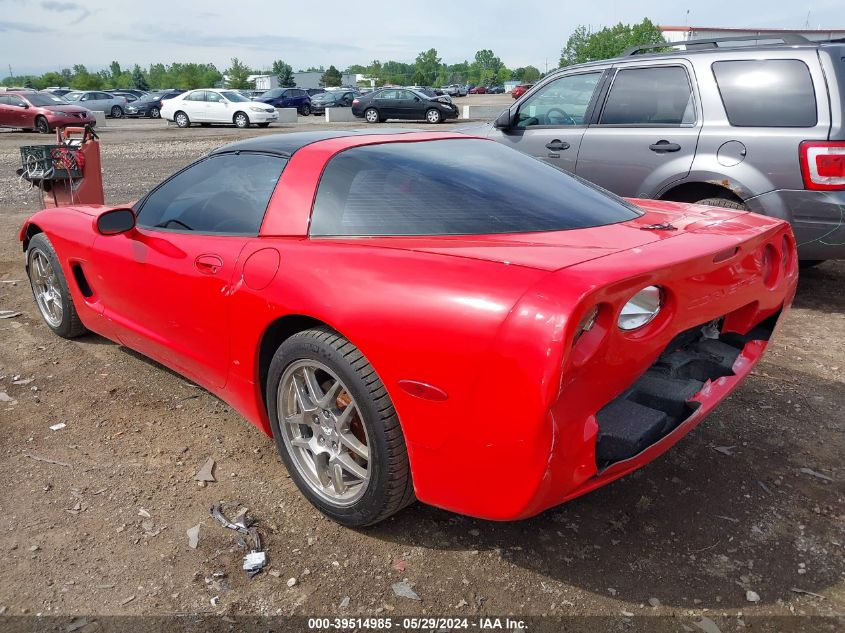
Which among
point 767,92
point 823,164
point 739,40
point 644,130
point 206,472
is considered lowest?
point 206,472

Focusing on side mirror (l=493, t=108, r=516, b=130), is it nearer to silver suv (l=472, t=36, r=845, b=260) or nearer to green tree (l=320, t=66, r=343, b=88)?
silver suv (l=472, t=36, r=845, b=260)

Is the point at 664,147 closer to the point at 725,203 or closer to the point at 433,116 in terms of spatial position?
the point at 725,203

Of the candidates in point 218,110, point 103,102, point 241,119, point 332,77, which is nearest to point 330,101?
point 103,102

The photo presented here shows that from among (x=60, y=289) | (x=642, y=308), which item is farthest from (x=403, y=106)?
(x=642, y=308)

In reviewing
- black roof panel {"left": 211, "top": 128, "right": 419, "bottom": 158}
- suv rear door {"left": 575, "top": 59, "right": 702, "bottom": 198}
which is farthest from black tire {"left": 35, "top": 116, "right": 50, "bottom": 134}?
black roof panel {"left": 211, "top": 128, "right": 419, "bottom": 158}

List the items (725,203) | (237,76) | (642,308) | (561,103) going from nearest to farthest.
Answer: (642,308), (725,203), (561,103), (237,76)

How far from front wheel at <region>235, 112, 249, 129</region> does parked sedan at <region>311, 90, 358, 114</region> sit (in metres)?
12.5

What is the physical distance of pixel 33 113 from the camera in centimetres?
2344

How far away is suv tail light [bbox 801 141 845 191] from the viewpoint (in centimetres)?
444

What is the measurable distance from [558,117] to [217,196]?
12.8 ft

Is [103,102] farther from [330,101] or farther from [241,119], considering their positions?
[241,119]

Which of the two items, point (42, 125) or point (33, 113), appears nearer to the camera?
point (33, 113)

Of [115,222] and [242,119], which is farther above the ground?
[115,222]

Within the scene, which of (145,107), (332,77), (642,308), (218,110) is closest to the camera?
(642,308)
